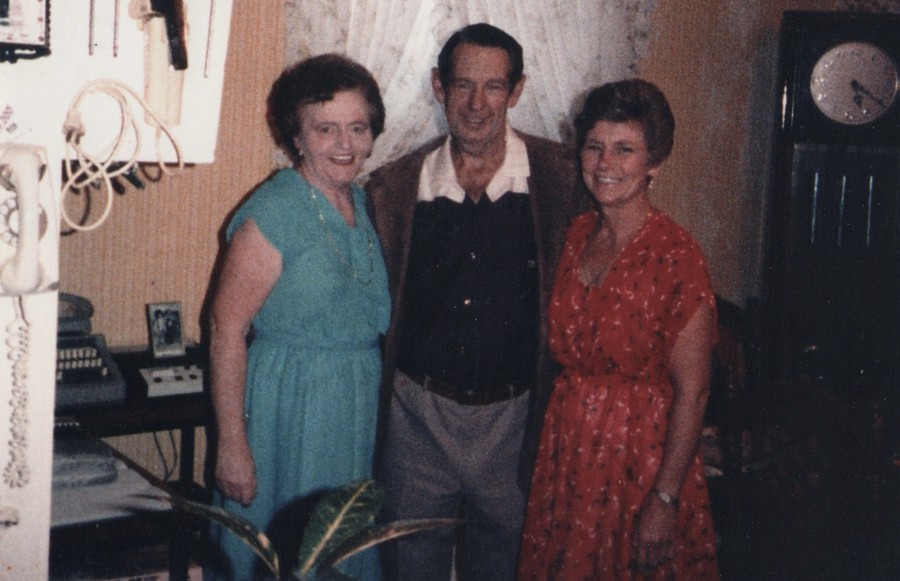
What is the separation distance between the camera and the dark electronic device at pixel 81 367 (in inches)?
76.7

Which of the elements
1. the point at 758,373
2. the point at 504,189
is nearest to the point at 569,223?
the point at 504,189

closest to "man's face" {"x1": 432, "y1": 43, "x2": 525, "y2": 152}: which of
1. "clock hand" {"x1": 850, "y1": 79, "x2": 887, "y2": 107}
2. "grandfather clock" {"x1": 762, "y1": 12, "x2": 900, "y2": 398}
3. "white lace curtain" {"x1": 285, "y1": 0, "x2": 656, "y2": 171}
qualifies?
"white lace curtain" {"x1": 285, "y1": 0, "x2": 656, "y2": 171}

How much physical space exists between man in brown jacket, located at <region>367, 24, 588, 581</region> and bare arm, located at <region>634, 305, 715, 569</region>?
335mm

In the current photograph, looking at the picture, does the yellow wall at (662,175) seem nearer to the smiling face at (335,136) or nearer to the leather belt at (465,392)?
the smiling face at (335,136)

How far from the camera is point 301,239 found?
64.7 inches

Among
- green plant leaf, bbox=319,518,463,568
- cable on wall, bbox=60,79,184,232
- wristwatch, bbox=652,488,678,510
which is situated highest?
cable on wall, bbox=60,79,184,232

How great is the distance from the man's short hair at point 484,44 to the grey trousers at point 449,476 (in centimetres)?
69

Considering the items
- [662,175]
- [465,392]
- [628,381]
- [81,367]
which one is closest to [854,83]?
[662,175]

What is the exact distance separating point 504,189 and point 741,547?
1.02 meters

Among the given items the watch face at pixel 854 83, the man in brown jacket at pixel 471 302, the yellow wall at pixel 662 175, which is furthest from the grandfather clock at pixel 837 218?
the man in brown jacket at pixel 471 302

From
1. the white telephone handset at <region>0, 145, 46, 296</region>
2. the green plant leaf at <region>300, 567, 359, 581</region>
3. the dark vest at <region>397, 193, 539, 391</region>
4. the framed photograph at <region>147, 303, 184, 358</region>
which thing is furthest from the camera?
the framed photograph at <region>147, 303, 184, 358</region>

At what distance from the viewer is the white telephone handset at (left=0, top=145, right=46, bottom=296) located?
96cm

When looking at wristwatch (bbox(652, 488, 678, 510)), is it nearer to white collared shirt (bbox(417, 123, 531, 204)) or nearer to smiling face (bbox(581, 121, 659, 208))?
smiling face (bbox(581, 121, 659, 208))

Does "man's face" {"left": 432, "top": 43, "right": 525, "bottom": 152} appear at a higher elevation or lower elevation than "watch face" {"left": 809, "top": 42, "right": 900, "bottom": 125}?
lower
